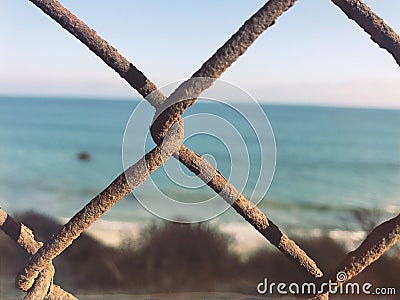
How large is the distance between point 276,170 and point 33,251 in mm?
11263

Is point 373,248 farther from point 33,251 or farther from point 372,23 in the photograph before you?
point 33,251

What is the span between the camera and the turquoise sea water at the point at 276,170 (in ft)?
27.5

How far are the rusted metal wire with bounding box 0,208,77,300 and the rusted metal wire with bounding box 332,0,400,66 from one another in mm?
375

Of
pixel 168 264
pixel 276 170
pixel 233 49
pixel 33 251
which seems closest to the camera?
pixel 233 49

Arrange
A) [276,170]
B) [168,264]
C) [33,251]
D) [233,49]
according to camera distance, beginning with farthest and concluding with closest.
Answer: [276,170], [168,264], [33,251], [233,49]

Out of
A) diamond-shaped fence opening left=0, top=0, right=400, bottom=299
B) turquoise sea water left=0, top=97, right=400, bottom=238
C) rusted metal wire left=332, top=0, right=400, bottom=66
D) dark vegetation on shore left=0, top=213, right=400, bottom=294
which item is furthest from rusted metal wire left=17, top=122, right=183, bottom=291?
dark vegetation on shore left=0, top=213, right=400, bottom=294

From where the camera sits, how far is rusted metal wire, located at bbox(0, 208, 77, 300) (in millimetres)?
484

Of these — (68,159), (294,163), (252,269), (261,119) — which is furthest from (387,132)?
(261,119)

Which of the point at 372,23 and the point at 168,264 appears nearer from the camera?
the point at 372,23

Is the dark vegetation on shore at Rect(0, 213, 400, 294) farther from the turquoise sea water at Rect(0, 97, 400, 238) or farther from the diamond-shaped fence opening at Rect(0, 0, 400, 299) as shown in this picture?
the diamond-shaped fence opening at Rect(0, 0, 400, 299)

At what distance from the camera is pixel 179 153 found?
1.42 ft

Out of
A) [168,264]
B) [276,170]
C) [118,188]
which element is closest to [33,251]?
[118,188]

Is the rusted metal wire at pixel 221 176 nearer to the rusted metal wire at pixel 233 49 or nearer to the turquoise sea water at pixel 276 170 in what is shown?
the rusted metal wire at pixel 233 49

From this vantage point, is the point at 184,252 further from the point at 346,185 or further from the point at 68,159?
the point at 68,159
